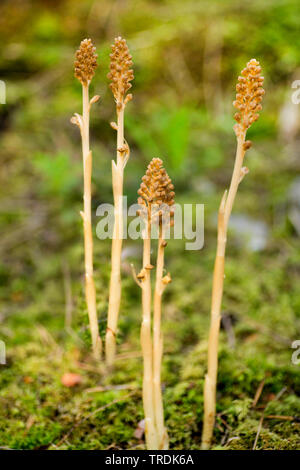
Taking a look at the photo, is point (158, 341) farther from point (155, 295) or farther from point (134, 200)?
point (134, 200)

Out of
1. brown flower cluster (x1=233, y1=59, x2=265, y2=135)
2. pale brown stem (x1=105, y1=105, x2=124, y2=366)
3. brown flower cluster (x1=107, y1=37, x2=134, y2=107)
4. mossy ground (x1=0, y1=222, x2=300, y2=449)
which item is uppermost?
brown flower cluster (x1=107, y1=37, x2=134, y2=107)

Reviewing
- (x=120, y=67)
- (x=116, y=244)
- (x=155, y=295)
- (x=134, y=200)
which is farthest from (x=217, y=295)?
(x=134, y=200)

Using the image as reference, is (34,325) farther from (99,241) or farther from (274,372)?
(274,372)

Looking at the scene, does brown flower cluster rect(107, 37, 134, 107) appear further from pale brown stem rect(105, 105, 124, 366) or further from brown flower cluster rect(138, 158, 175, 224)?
brown flower cluster rect(138, 158, 175, 224)

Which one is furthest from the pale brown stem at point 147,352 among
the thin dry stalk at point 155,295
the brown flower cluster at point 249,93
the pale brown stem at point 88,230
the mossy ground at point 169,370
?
the brown flower cluster at point 249,93

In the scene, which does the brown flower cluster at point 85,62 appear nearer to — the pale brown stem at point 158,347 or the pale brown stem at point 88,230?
the pale brown stem at point 88,230

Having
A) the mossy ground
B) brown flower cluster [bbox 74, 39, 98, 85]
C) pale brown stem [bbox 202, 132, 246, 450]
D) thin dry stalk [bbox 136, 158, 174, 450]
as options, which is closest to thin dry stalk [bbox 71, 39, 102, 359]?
brown flower cluster [bbox 74, 39, 98, 85]
